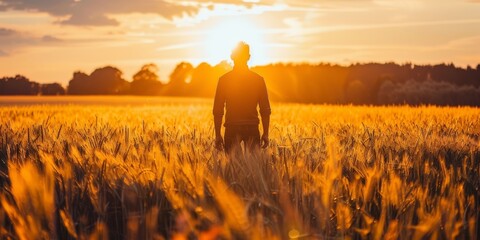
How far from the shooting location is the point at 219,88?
627cm

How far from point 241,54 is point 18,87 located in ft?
170

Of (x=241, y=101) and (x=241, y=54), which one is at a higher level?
(x=241, y=54)

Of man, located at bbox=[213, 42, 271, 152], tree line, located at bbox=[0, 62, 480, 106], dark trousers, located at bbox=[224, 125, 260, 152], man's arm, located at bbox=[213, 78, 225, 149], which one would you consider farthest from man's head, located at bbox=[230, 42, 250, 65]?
tree line, located at bbox=[0, 62, 480, 106]

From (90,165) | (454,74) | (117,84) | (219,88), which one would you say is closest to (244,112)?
(219,88)

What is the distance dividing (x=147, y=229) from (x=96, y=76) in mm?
56035

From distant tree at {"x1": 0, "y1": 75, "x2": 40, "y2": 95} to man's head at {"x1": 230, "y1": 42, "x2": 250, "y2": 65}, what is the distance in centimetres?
5121

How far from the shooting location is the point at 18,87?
2112 inches

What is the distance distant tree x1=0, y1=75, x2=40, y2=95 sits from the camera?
53.7 meters

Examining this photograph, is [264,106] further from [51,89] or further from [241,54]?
[51,89]

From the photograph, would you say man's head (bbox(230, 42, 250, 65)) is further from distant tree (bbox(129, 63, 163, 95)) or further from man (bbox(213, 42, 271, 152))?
distant tree (bbox(129, 63, 163, 95))

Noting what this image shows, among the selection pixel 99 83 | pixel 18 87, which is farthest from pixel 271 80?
pixel 18 87

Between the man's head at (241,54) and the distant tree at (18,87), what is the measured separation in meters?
51.2

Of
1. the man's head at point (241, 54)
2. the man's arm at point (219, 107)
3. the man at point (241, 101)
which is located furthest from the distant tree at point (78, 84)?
the man's head at point (241, 54)

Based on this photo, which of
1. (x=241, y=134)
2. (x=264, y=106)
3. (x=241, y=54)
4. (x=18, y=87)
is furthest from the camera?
(x=18, y=87)
